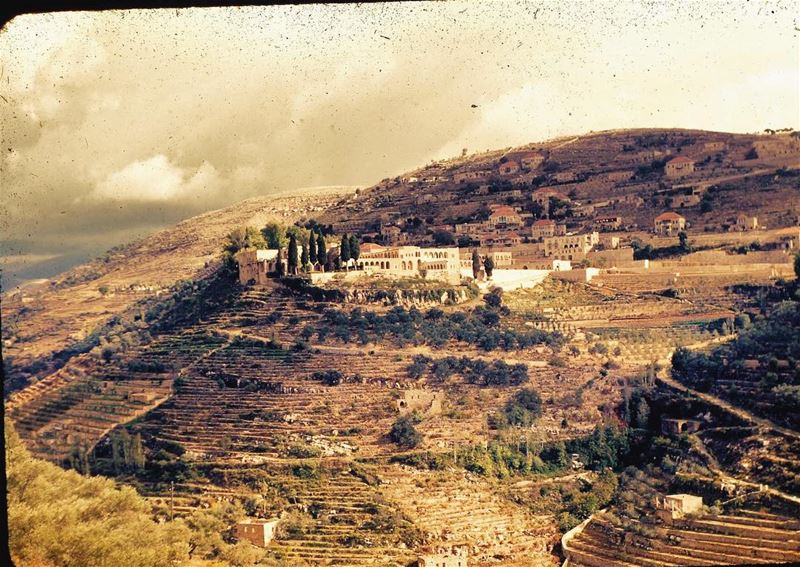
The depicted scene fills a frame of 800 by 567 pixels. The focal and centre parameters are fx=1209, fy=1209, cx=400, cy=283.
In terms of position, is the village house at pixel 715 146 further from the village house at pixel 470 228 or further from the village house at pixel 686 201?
the village house at pixel 470 228

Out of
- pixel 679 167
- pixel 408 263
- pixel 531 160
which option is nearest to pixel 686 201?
pixel 679 167

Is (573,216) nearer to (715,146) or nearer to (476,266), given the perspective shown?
(715,146)

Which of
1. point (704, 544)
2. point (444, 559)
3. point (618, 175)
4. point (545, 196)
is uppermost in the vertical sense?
point (618, 175)

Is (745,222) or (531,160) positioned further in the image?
(531,160)

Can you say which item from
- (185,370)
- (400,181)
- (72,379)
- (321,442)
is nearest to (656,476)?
(321,442)

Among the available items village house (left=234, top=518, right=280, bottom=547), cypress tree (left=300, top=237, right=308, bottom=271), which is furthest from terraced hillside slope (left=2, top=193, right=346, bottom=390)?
village house (left=234, top=518, right=280, bottom=547)

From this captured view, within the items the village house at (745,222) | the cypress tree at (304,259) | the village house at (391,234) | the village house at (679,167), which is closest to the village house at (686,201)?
the village house at (679,167)

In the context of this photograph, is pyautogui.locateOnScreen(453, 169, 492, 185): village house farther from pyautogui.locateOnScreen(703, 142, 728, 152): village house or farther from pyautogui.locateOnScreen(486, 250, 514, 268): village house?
pyautogui.locateOnScreen(703, 142, 728, 152): village house
